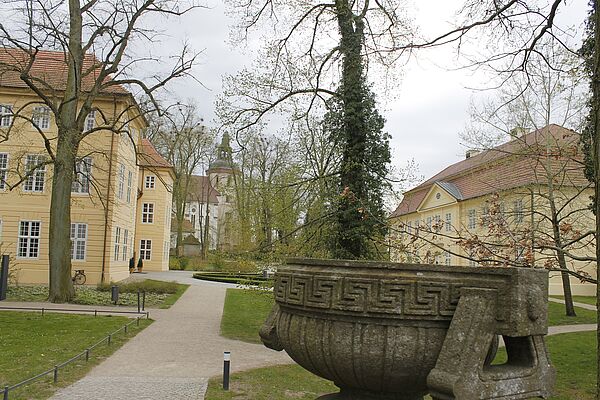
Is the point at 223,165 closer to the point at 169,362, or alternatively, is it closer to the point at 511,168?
the point at 511,168

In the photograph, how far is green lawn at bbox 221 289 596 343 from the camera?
13.3 metres

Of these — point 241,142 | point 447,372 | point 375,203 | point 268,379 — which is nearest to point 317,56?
point 241,142

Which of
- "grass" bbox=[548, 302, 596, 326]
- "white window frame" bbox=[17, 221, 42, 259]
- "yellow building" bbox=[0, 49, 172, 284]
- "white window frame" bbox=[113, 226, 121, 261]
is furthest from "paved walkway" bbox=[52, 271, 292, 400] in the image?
"white window frame" bbox=[113, 226, 121, 261]

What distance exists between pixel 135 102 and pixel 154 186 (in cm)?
2321

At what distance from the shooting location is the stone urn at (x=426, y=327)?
9.79 ft

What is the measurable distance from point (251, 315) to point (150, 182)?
85.6ft

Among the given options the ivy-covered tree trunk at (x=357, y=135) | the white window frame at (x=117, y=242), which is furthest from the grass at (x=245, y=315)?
the white window frame at (x=117, y=242)

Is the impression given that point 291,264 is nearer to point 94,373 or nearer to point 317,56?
point 94,373

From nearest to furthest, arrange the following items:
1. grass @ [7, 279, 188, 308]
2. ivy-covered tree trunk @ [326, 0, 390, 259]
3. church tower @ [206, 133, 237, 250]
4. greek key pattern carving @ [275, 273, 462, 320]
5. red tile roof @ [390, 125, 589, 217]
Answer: greek key pattern carving @ [275, 273, 462, 320] → red tile roof @ [390, 125, 589, 217] → ivy-covered tree trunk @ [326, 0, 390, 259] → church tower @ [206, 133, 237, 250] → grass @ [7, 279, 188, 308]

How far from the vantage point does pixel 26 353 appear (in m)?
9.76

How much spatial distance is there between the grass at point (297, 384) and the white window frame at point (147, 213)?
3286cm

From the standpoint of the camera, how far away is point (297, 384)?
27.8ft

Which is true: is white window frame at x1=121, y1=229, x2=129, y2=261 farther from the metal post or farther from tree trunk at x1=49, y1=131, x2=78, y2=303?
tree trunk at x1=49, y1=131, x2=78, y2=303

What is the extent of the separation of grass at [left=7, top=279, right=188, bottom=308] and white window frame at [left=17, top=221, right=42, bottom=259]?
8.39 ft
